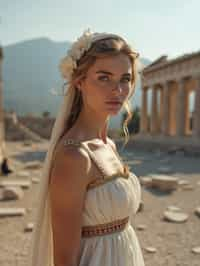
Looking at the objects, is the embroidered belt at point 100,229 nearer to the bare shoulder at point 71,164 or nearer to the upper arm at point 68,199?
the upper arm at point 68,199

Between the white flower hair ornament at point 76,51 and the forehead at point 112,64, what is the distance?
0.40 feet

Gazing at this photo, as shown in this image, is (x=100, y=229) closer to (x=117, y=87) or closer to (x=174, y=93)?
(x=117, y=87)

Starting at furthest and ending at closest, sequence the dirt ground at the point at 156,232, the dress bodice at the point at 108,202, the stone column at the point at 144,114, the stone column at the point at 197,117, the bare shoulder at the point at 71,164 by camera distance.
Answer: the stone column at the point at 144,114
the stone column at the point at 197,117
the dirt ground at the point at 156,232
the dress bodice at the point at 108,202
the bare shoulder at the point at 71,164

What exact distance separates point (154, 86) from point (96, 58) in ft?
100

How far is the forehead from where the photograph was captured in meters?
1.53

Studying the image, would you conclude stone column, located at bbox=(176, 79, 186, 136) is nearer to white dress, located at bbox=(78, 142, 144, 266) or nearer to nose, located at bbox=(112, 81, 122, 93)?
white dress, located at bbox=(78, 142, 144, 266)

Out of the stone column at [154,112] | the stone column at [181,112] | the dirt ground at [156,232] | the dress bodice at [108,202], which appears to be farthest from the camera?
the stone column at [154,112]

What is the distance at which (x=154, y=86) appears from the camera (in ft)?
102

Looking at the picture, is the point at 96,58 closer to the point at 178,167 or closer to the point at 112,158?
the point at 112,158

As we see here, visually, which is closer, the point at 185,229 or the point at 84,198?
the point at 84,198

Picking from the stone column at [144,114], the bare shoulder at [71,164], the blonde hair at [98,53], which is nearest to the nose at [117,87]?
the blonde hair at [98,53]

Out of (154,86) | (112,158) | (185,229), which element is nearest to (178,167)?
(185,229)

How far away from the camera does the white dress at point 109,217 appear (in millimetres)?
1486

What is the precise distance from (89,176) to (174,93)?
31996 millimetres
